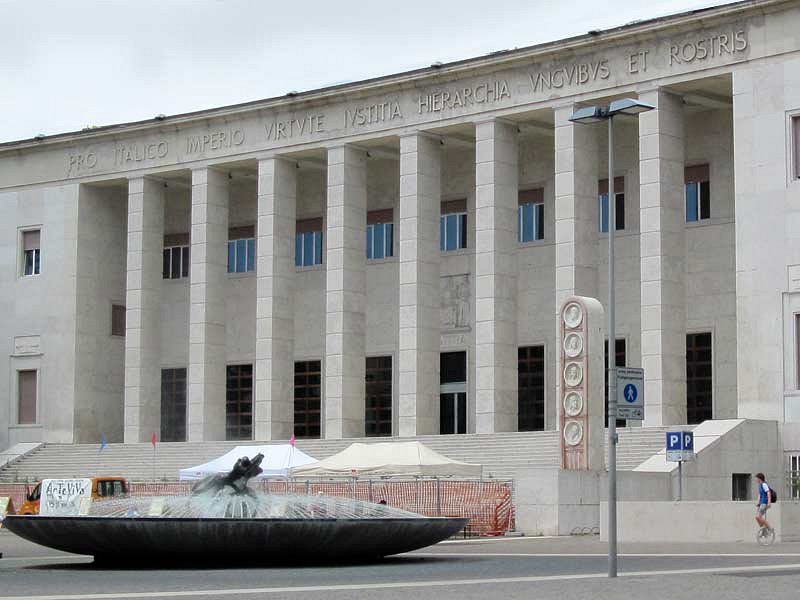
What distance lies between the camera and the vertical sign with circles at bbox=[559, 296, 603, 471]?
136 feet

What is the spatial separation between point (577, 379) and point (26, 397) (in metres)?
31.2

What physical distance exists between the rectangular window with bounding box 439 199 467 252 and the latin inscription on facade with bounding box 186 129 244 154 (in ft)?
28.3

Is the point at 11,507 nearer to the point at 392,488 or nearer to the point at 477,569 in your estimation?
the point at 392,488

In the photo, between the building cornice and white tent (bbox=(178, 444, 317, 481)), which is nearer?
white tent (bbox=(178, 444, 317, 481))

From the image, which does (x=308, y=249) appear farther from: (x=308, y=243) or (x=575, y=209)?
(x=575, y=209)

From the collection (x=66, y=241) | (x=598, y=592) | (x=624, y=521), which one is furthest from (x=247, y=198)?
(x=598, y=592)

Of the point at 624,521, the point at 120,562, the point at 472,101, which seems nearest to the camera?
the point at 120,562

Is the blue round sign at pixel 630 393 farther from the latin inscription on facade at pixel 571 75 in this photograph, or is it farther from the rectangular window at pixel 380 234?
the rectangular window at pixel 380 234

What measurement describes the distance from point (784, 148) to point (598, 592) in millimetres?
29722

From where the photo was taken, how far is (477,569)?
81.5 ft

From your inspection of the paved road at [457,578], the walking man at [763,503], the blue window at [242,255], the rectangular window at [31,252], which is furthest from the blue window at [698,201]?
the rectangular window at [31,252]

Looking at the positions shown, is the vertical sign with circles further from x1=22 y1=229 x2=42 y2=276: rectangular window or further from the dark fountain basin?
x1=22 y1=229 x2=42 y2=276: rectangular window

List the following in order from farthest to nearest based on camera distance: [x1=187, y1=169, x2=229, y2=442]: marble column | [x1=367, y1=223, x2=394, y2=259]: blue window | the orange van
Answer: [x1=367, y1=223, x2=394, y2=259]: blue window < [x1=187, y1=169, x2=229, y2=442]: marble column < the orange van

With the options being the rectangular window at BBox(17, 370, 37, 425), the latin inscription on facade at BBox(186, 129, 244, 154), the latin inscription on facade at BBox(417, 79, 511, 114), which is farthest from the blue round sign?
the rectangular window at BBox(17, 370, 37, 425)
